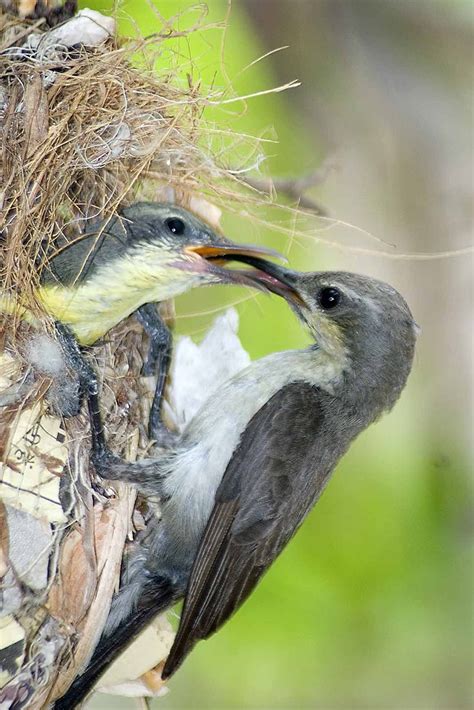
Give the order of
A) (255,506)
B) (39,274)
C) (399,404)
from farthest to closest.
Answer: (399,404), (255,506), (39,274)

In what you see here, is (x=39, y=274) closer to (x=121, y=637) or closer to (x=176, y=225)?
(x=176, y=225)

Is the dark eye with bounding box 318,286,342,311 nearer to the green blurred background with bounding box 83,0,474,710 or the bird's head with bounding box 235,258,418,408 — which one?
the bird's head with bounding box 235,258,418,408

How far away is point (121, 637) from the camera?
2008 millimetres

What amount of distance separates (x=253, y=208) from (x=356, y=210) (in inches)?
28.7

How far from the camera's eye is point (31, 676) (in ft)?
6.03

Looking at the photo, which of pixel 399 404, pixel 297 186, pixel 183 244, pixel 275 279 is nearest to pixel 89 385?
pixel 183 244

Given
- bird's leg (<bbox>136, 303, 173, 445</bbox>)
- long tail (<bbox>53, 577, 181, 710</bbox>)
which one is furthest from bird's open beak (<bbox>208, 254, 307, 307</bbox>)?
long tail (<bbox>53, 577, 181, 710</bbox>)

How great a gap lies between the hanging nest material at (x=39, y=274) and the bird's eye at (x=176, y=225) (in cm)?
14

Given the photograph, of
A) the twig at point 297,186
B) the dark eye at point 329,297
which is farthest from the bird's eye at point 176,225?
the dark eye at point 329,297

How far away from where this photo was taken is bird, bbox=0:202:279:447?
6.43 ft

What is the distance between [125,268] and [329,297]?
53 cm

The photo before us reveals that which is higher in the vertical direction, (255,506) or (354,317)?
(354,317)

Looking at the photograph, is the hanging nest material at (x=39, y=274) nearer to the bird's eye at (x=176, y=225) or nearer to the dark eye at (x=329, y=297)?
the bird's eye at (x=176, y=225)

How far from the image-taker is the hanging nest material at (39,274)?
1.85 meters
